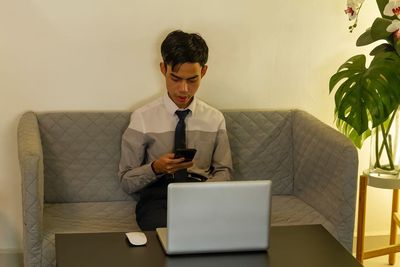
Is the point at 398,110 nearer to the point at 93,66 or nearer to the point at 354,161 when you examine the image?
the point at 354,161

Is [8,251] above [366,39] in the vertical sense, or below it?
below

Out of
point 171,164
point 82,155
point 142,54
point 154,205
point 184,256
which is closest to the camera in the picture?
point 184,256

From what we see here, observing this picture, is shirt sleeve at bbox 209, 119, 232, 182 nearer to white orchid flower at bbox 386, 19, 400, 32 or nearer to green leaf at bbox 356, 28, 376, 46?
green leaf at bbox 356, 28, 376, 46

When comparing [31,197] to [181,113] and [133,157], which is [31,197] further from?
[181,113]

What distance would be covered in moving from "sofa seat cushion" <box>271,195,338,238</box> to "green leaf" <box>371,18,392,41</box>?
721 millimetres

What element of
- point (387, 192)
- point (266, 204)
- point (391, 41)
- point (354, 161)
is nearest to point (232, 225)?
point (266, 204)

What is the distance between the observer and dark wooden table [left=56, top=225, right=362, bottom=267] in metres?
1.75

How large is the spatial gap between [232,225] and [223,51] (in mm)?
1290

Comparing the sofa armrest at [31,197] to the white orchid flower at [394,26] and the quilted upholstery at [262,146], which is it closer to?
the quilted upholstery at [262,146]

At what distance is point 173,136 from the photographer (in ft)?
8.79

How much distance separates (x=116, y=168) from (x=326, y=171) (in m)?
0.85

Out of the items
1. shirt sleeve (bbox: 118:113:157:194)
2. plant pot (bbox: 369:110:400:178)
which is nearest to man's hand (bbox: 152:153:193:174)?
shirt sleeve (bbox: 118:113:157:194)

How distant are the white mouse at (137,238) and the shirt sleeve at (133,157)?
2.16 feet

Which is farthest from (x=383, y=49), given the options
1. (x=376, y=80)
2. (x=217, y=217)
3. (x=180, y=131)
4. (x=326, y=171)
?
(x=217, y=217)
